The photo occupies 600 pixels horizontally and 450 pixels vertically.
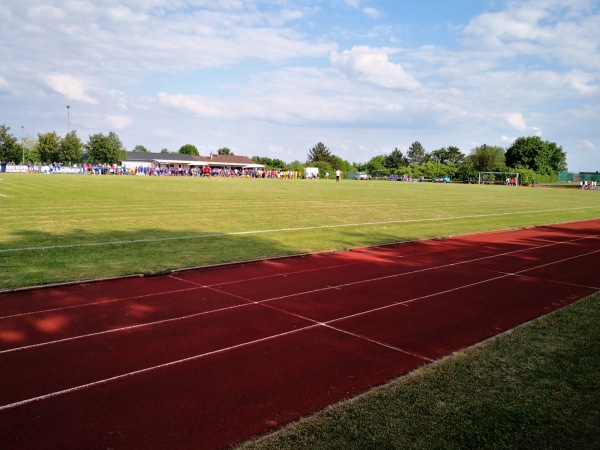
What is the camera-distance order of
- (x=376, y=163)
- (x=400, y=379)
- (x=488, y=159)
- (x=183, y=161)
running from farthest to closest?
(x=376, y=163) < (x=183, y=161) < (x=488, y=159) < (x=400, y=379)

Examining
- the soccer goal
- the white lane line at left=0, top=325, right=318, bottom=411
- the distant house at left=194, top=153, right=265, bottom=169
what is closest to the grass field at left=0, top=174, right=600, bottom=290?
the white lane line at left=0, top=325, right=318, bottom=411

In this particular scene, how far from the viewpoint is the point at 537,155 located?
118 metres

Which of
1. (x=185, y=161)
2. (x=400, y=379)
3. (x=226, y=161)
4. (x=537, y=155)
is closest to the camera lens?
(x=400, y=379)

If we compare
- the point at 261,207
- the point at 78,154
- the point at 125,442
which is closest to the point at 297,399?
the point at 125,442

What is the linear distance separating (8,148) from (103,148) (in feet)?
48.0

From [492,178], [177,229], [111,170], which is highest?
[492,178]

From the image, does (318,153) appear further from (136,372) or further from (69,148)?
(136,372)

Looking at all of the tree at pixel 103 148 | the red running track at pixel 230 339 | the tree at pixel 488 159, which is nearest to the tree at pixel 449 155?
the tree at pixel 488 159

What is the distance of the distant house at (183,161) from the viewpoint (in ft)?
394

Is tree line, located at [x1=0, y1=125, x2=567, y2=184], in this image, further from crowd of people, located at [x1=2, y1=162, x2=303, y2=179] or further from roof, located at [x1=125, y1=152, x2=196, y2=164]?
roof, located at [x1=125, y1=152, x2=196, y2=164]

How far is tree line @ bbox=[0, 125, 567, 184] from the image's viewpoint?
277 ft

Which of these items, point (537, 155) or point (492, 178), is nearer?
point (492, 178)

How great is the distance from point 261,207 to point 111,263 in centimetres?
1447

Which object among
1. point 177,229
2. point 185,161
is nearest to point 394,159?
point 185,161
